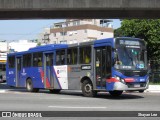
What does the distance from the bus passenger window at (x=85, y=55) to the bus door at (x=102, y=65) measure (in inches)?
23.8

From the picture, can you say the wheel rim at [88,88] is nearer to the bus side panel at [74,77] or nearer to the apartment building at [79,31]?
the bus side panel at [74,77]

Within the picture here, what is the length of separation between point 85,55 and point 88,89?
5.62 feet

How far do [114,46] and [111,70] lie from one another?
3.68 feet

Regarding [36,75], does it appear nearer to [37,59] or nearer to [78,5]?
[37,59]

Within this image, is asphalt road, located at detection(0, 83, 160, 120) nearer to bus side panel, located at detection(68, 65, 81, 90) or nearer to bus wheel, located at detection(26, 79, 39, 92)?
bus side panel, located at detection(68, 65, 81, 90)

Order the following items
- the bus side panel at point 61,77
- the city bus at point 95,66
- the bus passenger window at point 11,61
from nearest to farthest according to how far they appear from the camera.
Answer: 1. the city bus at point 95,66
2. the bus side panel at point 61,77
3. the bus passenger window at point 11,61

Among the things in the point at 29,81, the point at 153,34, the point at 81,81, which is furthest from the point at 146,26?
the point at 81,81

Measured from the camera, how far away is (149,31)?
40156 millimetres

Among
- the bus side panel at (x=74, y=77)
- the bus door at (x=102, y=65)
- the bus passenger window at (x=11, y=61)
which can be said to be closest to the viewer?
the bus door at (x=102, y=65)

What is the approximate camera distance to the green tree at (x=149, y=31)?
3966 cm

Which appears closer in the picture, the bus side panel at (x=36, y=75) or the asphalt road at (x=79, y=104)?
the asphalt road at (x=79, y=104)

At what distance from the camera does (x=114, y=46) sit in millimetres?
18781

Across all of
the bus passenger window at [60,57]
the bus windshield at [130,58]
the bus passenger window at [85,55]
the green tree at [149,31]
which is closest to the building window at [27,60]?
the bus passenger window at [60,57]

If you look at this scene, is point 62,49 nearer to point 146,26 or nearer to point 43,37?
point 146,26
